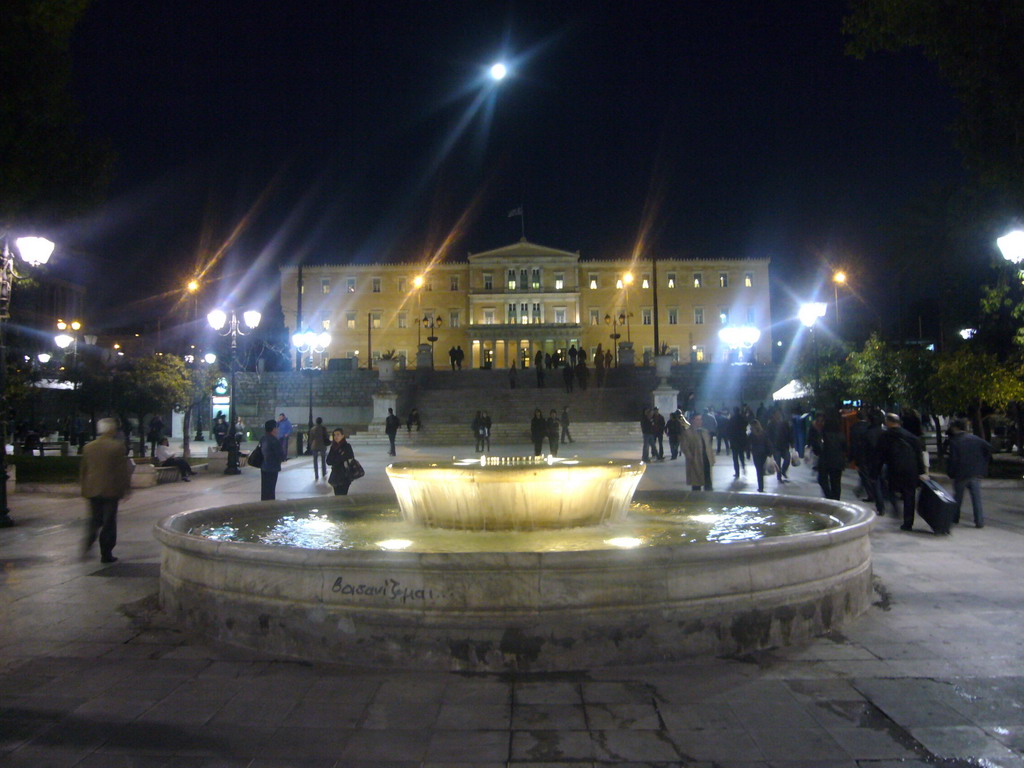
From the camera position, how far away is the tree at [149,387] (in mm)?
22562

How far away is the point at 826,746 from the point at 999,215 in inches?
572

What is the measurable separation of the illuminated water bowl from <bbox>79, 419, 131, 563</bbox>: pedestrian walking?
2976 millimetres

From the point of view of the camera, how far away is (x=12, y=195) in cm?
1078

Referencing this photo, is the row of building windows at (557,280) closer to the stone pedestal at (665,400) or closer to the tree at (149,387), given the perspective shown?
the stone pedestal at (665,400)

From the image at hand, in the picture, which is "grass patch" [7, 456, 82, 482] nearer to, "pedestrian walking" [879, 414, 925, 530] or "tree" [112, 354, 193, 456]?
"tree" [112, 354, 193, 456]

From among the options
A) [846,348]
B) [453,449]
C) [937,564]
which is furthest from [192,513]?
[846,348]

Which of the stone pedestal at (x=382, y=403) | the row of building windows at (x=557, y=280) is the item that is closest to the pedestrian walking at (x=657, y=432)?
the stone pedestal at (x=382, y=403)

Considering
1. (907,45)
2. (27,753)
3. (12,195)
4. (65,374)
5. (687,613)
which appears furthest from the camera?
(65,374)

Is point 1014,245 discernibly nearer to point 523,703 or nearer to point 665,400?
point 523,703

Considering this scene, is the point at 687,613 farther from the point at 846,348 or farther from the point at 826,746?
the point at 846,348

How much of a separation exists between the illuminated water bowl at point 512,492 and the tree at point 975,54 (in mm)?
8728

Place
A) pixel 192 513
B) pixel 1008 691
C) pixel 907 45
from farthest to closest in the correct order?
pixel 907 45
pixel 192 513
pixel 1008 691

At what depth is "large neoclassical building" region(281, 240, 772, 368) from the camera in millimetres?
72938

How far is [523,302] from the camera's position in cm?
7375
